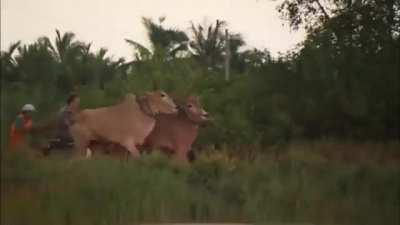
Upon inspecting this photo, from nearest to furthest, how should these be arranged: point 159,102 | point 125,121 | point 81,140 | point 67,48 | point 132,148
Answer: point 67,48
point 81,140
point 132,148
point 125,121
point 159,102

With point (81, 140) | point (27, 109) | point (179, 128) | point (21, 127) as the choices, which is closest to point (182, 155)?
point (179, 128)

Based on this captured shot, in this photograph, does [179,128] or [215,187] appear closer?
[215,187]

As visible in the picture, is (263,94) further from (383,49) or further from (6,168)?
(6,168)

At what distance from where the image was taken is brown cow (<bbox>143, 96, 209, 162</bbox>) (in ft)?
40.7

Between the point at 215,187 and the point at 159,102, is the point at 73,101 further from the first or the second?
the point at 159,102

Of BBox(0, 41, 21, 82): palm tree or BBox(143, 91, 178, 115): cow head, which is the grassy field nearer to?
BBox(0, 41, 21, 82): palm tree

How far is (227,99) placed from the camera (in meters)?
12.9

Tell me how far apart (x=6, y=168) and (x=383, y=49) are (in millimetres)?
5803

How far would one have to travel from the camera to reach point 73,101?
10047mm

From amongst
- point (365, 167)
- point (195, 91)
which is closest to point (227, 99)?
point (195, 91)

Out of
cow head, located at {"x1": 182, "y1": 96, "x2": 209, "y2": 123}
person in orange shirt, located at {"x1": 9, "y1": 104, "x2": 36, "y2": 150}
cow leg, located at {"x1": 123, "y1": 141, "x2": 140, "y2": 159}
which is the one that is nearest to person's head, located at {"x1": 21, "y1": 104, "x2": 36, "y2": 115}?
person in orange shirt, located at {"x1": 9, "y1": 104, "x2": 36, "y2": 150}

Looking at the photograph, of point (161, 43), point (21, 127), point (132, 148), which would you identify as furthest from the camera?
point (161, 43)

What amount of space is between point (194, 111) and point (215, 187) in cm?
269

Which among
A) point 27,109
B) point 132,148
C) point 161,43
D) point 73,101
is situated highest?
point 161,43
